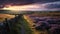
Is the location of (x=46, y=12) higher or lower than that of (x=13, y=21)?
higher

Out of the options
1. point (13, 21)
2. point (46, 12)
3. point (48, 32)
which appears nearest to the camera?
point (46, 12)

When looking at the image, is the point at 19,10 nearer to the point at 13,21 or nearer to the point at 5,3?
the point at 13,21

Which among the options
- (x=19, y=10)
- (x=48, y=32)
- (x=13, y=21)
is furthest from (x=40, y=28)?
(x=19, y=10)

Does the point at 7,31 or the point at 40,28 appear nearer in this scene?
the point at 7,31

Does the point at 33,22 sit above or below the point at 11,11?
below

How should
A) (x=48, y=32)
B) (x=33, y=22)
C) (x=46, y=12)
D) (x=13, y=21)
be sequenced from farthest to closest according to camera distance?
(x=33, y=22) → (x=48, y=32) → (x=13, y=21) → (x=46, y=12)

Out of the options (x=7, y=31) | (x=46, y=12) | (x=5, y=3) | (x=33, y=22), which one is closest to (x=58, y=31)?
(x=33, y=22)

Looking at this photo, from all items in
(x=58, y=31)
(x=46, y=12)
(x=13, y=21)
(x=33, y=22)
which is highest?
(x=46, y=12)

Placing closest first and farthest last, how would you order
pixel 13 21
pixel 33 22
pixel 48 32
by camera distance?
pixel 13 21 → pixel 48 32 → pixel 33 22

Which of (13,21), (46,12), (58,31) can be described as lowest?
(58,31)

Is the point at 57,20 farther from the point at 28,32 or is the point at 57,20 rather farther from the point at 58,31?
the point at 28,32
